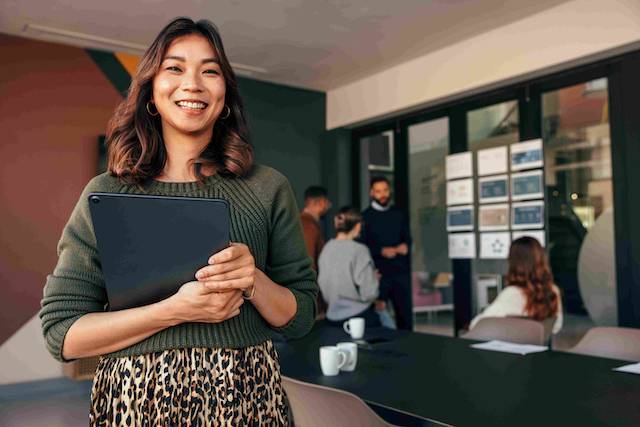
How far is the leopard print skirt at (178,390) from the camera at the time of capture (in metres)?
0.87

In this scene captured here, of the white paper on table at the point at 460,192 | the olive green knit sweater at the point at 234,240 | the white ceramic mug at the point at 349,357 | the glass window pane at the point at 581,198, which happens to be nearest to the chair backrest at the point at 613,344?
the white ceramic mug at the point at 349,357

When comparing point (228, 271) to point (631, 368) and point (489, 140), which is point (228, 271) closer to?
point (631, 368)

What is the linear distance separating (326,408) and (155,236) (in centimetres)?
83

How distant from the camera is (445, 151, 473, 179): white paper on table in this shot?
516 centimetres

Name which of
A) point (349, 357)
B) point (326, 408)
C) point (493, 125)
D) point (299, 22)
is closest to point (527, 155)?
point (493, 125)

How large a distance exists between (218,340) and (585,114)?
4.13 meters

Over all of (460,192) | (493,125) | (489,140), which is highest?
(493,125)

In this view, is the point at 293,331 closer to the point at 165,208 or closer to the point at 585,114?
the point at 165,208

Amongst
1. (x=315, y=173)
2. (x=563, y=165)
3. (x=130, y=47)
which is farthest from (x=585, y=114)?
(x=130, y=47)

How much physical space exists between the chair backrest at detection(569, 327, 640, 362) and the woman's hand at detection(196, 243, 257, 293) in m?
2.11

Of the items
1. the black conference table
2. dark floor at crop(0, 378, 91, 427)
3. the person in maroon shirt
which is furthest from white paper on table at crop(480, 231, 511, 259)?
dark floor at crop(0, 378, 91, 427)

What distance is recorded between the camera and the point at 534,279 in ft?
10.8

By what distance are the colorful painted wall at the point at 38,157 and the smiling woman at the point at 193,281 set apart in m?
4.20

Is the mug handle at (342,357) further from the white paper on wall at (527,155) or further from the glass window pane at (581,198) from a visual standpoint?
the white paper on wall at (527,155)
